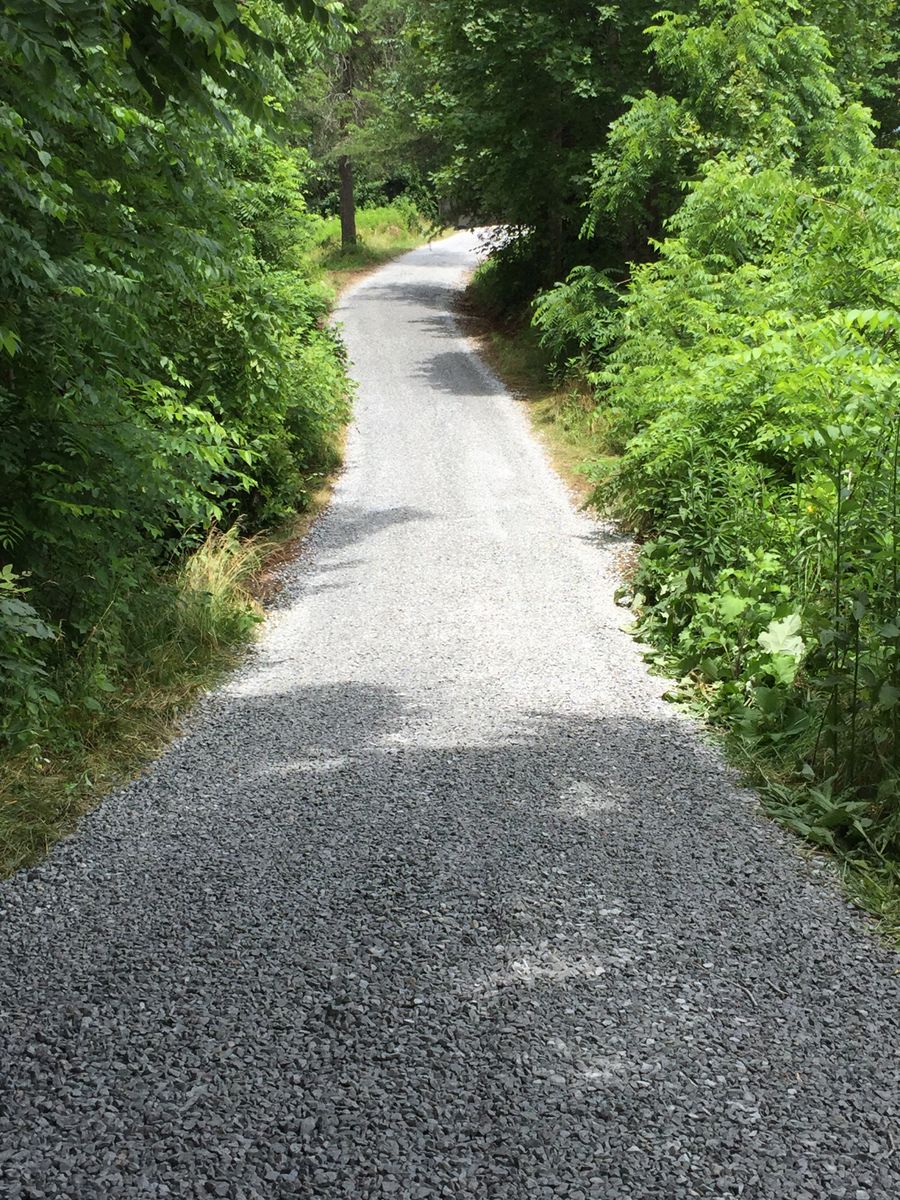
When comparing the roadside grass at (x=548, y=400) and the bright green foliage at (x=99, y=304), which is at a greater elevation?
the bright green foliage at (x=99, y=304)

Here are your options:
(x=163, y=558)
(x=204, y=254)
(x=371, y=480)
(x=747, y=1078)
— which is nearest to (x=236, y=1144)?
(x=747, y=1078)

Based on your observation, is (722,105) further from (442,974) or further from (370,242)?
(370,242)

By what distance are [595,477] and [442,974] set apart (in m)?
7.66

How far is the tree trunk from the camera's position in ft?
96.6

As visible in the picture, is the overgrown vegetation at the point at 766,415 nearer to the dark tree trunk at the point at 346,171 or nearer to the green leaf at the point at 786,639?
the green leaf at the point at 786,639

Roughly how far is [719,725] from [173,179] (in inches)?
161

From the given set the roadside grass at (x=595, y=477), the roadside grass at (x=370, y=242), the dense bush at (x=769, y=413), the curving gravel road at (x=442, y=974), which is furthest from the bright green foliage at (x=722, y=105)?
the roadside grass at (x=370, y=242)

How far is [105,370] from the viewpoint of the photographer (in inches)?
226

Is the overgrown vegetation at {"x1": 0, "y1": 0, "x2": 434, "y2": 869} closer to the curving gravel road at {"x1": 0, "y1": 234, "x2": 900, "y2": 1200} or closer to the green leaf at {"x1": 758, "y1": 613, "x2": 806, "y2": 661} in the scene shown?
the curving gravel road at {"x1": 0, "y1": 234, "x2": 900, "y2": 1200}

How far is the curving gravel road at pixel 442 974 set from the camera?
93.3 inches

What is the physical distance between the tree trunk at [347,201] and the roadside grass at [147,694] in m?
22.8

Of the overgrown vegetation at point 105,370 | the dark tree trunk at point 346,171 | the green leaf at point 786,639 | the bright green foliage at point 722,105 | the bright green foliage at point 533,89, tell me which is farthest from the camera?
the dark tree trunk at point 346,171

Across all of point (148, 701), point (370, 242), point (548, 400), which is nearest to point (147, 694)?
point (148, 701)

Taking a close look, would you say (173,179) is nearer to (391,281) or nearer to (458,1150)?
(458,1150)
